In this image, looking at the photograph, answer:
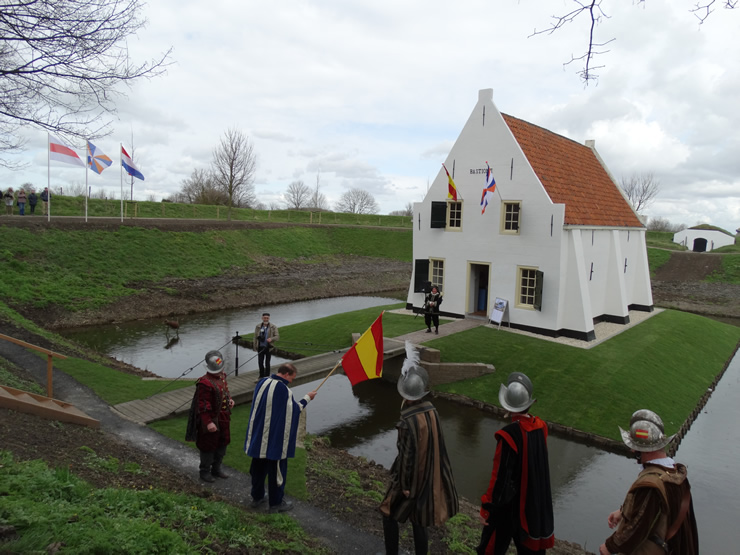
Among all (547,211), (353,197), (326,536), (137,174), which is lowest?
(326,536)

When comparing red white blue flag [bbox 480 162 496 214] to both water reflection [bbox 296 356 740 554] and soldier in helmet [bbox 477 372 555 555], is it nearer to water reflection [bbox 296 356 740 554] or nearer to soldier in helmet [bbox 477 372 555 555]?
water reflection [bbox 296 356 740 554]

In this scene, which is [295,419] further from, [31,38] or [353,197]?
[353,197]

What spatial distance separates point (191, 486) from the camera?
257 inches

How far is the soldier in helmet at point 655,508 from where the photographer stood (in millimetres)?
3645

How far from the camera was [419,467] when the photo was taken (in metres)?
4.84

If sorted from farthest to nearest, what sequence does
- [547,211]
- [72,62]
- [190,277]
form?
[190,277]
[547,211]
[72,62]

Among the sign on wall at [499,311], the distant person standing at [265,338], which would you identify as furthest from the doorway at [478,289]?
the distant person standing at [265,338]

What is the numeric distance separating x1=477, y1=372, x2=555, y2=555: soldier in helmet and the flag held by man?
8.54ft

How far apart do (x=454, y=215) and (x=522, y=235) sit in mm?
3131

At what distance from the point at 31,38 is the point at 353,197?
107m

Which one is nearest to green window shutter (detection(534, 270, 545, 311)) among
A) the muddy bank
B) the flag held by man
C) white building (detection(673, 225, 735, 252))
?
the flag held by man

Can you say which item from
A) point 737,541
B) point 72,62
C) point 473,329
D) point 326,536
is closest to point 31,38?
point 72,62

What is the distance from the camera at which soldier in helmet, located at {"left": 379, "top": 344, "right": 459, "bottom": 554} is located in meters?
4.82

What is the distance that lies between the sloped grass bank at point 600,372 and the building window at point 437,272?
3.30 m
